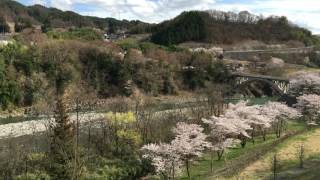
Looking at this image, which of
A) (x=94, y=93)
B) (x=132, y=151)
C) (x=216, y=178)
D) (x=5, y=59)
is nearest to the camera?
(x=216, y=178)

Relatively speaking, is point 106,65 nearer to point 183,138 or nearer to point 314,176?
point 183,138

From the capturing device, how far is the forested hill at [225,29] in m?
119

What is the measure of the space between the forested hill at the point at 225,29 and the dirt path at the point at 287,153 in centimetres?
8541

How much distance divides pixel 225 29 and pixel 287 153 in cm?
9798

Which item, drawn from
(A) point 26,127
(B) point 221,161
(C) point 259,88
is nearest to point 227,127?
(B) point 221,161

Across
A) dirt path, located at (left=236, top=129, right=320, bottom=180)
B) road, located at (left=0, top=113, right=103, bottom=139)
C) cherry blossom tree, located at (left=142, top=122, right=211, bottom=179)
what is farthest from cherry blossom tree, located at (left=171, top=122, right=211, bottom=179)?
road, located at (left=0, top=113, right=103, bottom=139)

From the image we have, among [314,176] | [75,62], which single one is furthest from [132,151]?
[75,62]

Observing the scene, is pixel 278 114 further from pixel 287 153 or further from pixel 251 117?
pixel 287 153

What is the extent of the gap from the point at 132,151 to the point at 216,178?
878 cm

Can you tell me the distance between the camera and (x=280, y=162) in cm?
2584

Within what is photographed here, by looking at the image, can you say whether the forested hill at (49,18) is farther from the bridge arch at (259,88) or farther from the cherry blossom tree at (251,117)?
the cherry blossom tree at (251,117)

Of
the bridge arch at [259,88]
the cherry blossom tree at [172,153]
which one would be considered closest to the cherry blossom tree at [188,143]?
the cherry blossom tree at [172,153]

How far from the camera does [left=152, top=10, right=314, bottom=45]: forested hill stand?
391ft

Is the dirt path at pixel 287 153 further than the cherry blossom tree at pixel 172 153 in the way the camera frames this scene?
No
